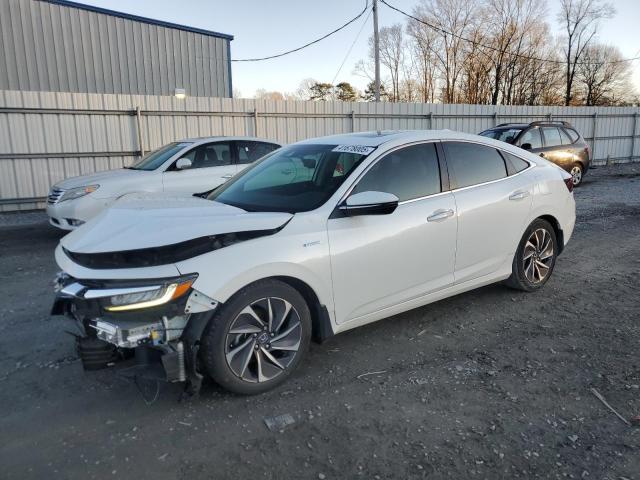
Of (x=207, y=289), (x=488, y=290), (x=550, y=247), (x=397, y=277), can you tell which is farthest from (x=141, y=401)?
(x=550, y=247)

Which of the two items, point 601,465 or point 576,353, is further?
point 576,353

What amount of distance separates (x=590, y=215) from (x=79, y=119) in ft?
35.4

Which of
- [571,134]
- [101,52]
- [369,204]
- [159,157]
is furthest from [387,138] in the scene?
[101,52]

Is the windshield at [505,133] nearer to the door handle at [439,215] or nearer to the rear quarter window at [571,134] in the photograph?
the rear quarter window at [571,134]

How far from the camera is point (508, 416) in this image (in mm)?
2934

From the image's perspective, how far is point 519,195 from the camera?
4633 millimetres

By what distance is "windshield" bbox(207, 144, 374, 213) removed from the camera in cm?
361

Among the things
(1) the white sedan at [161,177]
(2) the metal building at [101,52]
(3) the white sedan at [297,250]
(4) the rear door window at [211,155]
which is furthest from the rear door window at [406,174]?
(2) the metal building at [101,52]

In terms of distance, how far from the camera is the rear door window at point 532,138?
40.7 feet

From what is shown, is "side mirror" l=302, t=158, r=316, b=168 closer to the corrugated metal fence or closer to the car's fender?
the car's fender

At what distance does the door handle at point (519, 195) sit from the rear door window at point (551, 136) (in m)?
9.17

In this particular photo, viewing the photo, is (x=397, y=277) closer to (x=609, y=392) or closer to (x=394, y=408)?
(x=394, y=408)

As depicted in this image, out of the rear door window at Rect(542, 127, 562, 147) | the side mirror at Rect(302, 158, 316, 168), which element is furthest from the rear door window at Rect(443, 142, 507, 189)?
the rear door window at Rect(542, 127, 562, 147)

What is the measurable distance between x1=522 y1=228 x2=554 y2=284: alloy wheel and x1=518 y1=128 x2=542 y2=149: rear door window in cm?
805
